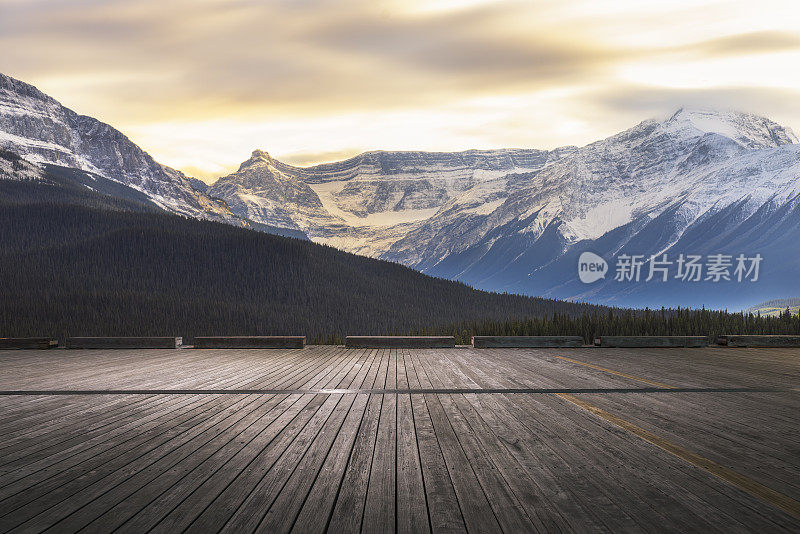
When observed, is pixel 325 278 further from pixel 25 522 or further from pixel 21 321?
pixel 25 522

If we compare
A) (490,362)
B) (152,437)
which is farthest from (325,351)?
(152,437)

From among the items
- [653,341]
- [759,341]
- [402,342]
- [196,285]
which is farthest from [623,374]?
[196,285]

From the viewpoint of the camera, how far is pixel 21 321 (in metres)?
90.6

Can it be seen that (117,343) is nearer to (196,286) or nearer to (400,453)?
(400,453)

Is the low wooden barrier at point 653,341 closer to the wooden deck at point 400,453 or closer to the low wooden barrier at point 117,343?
the wooden deck at point 400,453

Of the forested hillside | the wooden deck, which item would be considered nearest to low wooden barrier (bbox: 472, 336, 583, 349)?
the wooden deck

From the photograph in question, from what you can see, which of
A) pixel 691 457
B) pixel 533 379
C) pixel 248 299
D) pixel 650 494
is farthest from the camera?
pixel 248 299

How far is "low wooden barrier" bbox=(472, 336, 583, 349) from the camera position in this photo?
59.2 feet

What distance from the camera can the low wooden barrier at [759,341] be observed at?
18.2 m

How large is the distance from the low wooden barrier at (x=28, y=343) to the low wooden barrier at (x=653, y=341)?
1713cm

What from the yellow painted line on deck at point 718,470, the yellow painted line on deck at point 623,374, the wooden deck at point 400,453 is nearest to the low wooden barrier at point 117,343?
the wooden deck at point 400,453

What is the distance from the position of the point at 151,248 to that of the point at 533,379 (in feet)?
506

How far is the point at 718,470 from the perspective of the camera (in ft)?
Answer: 16.9

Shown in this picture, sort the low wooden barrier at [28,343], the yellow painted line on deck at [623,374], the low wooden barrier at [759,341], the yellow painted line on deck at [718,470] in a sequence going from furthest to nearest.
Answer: the low wooden barrier at [759,341] < the low wooden barrier at [28,343] < the yellow painted line on deck at [623,374] < the yellow painted line on deck at [718,470]
